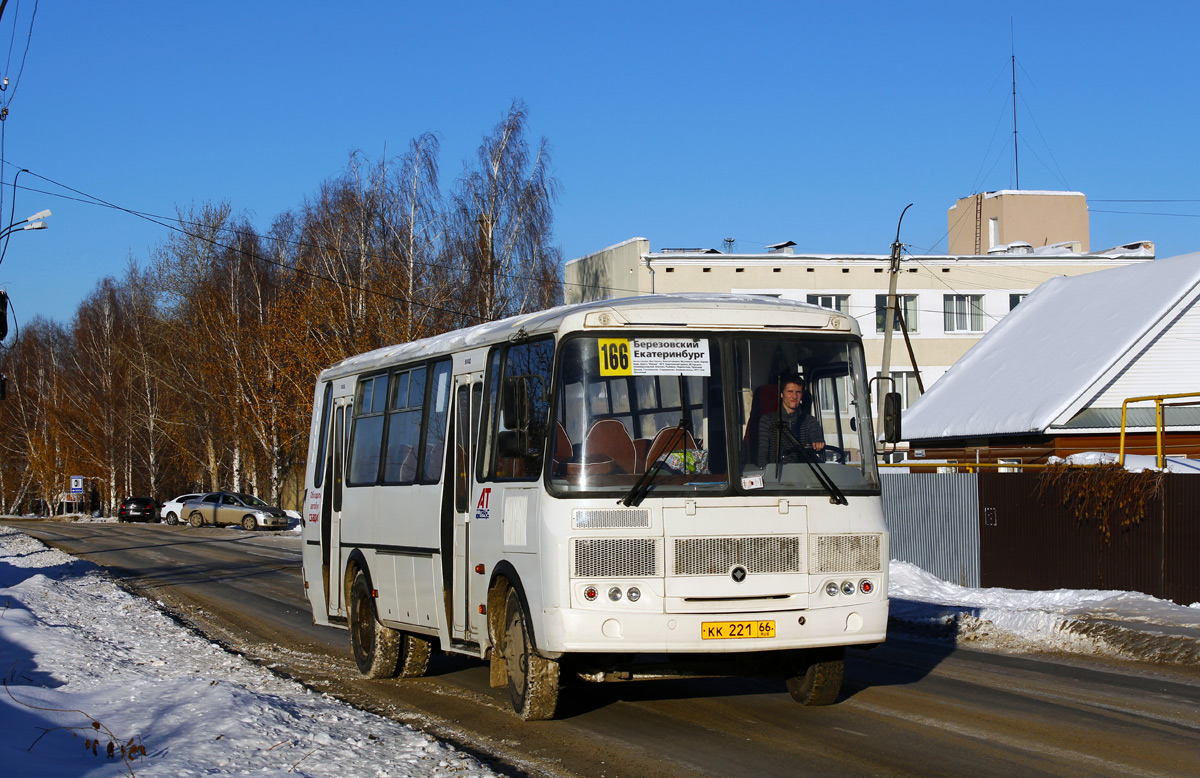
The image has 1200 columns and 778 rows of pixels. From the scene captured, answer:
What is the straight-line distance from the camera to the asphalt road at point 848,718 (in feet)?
25.1

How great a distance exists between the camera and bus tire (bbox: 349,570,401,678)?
469 inches

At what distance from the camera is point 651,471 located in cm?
857

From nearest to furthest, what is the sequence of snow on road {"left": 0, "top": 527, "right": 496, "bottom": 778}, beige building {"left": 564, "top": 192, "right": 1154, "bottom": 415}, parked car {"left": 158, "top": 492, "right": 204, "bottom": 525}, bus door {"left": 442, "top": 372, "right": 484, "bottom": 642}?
snow on road {"left": 0, "top": 527, "right": 496, "bottom": 778}
bus door {"left": 442, "top": 372, "right": 484, "bottom": 642}
beige building {"left": 564, "top": 192, "right": 1154, "bottom": 415}
parked car {"left": 158, "top": 492, "right": 204, "bottom": 525}

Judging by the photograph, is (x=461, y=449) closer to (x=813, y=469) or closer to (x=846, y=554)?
(x=813, y=469)

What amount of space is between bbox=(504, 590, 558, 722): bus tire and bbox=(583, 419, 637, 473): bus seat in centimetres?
125

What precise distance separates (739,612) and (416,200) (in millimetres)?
38356

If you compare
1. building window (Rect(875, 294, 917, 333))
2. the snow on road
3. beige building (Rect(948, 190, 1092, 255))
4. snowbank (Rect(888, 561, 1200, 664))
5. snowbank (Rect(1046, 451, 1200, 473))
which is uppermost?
beige building (Rect(948, 190, 1092, 255))

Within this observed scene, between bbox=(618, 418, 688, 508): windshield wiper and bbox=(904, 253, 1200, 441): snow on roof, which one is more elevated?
bbox=(904, 253, 1200, 441): snow on roof

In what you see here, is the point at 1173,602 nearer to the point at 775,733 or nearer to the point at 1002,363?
the point at 775,733

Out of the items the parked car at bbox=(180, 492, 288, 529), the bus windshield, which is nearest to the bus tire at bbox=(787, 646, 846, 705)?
the bus windshield

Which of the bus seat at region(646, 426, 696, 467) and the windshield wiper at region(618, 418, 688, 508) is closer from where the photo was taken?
the windshield wiper at region(618, 418, 688, 508)

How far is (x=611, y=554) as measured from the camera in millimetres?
8414

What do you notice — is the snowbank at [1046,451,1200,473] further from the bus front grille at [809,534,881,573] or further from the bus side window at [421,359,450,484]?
the bus side window at [421,359,450,484]

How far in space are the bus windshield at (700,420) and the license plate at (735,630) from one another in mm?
893
